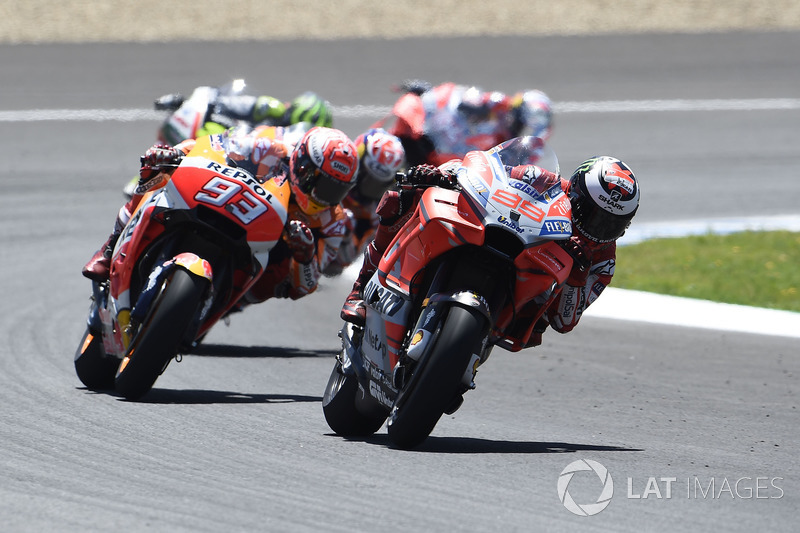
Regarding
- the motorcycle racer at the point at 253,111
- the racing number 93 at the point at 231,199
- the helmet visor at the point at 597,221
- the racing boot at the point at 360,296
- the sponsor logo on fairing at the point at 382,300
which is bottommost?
the motorcycle racer at the point at 253,111

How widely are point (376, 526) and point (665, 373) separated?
4804 millimetres

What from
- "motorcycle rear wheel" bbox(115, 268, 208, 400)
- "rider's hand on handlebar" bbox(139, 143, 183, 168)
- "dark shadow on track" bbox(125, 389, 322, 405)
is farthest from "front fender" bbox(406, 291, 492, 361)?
"rider's hand on handlebar" bbox(139, 143, 183, 168)

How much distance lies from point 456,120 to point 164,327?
6780 millimetres

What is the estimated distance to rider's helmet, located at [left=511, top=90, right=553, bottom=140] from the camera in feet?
45.3

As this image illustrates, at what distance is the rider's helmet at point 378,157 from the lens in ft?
34.4

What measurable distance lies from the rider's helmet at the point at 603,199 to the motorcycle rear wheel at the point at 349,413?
51.8 inches

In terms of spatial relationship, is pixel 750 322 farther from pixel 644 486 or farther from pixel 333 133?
pixel 644 486

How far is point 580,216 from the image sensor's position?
256 inches

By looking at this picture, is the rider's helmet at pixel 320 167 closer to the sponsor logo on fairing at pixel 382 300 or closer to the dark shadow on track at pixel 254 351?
the sponsor logo on fairing at pixel 382 300

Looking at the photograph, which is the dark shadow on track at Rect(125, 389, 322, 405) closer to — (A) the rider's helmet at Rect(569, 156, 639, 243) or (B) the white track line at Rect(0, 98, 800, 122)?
(A) the rider's helmet at Rect(569, 156, 639, 243)

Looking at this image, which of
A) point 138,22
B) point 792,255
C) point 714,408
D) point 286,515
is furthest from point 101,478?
point 138,22

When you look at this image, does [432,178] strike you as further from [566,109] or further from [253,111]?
Answer: [566,109]

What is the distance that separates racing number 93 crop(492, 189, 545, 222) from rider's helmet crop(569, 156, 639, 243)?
320mm

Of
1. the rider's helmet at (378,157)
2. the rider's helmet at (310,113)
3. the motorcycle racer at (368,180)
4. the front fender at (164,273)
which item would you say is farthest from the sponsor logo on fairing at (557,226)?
the rider's helmet at (310,113)
